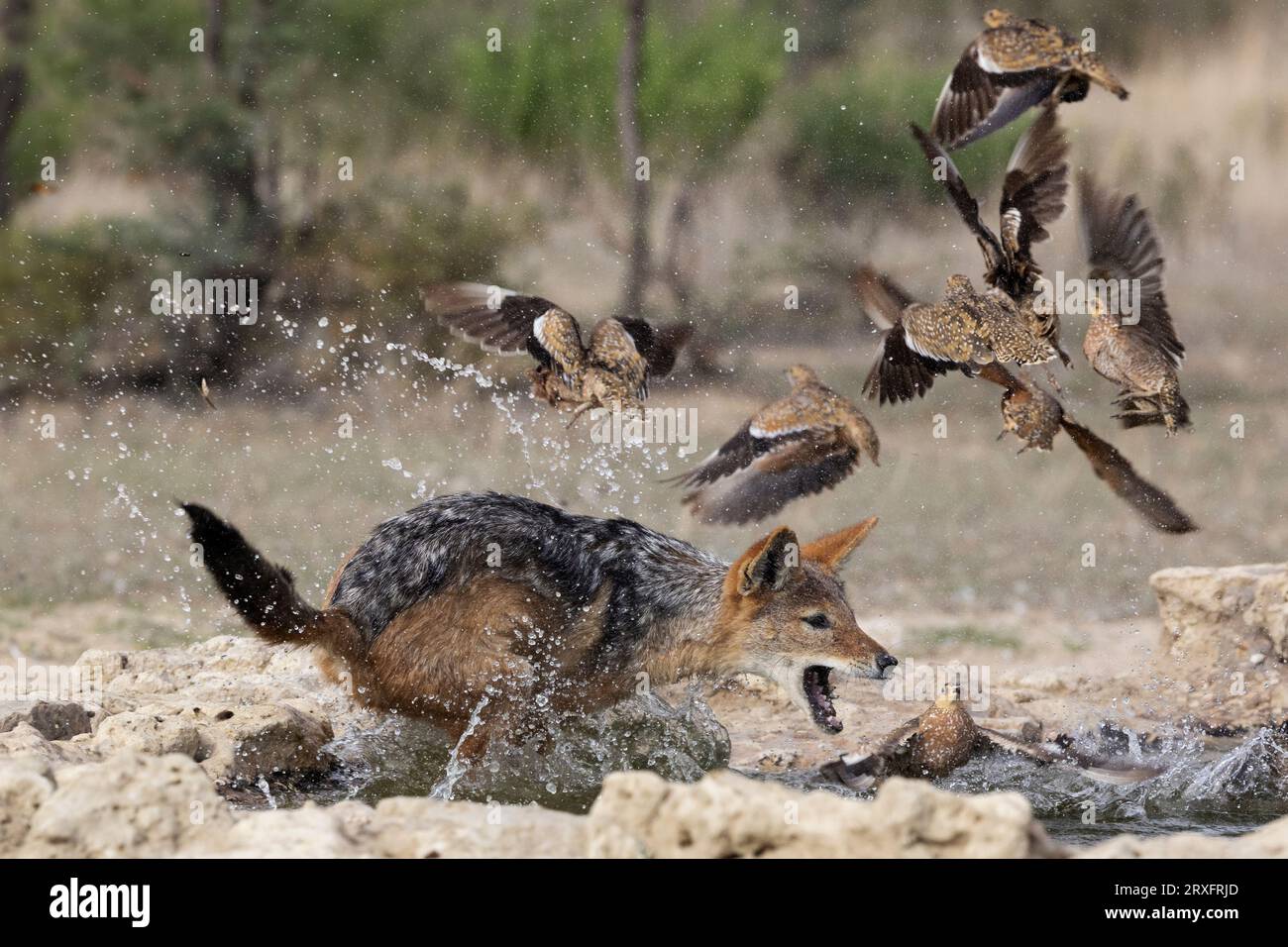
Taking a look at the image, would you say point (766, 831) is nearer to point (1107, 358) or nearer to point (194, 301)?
point (1107, 358)

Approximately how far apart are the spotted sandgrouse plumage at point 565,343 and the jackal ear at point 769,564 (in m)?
0.96

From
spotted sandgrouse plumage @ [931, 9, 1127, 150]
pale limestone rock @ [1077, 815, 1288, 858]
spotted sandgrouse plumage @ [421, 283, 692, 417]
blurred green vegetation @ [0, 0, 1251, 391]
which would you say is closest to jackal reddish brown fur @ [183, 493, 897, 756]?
spotted sandgrouse plumage @ [421, 283, 692, 417]

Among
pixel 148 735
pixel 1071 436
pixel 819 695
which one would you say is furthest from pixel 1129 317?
pixel 148 735

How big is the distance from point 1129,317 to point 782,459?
4.98 ft

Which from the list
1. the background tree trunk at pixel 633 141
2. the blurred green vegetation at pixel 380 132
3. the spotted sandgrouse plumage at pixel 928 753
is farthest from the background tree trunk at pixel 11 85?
the spotted sandgrouse plumage at pixel 928 753

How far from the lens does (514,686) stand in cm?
617

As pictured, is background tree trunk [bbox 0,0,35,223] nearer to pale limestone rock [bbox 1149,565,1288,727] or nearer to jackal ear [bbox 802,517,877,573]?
jackal ear [bbox 802,517,877,573]

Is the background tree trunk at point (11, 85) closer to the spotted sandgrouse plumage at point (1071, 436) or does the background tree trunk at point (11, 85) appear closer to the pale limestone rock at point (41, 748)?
the pale limestone rock at point (41, 748)

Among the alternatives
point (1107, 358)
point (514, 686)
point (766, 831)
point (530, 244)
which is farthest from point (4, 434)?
point (766, 831)

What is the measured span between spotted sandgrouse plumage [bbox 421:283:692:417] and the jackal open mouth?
1347mm

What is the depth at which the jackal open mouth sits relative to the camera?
6.36 metres

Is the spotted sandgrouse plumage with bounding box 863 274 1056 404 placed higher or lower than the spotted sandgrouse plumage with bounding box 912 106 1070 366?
lower

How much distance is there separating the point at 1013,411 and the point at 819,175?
431 inches

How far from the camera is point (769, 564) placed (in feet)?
20.5
